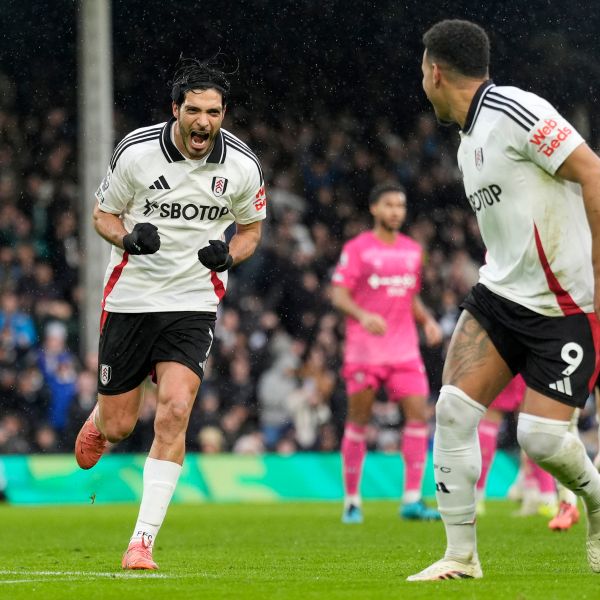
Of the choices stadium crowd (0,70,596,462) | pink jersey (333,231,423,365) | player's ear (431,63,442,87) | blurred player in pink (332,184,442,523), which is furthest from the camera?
stadium crowd (0,70,596,462)

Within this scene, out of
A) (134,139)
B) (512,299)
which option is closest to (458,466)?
(512,299)

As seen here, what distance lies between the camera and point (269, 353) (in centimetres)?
1800

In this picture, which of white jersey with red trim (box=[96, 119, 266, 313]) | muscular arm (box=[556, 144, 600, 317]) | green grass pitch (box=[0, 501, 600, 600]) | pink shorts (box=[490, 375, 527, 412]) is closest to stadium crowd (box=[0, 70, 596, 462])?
green grass pitch (box=[0, 501, 600, 600])

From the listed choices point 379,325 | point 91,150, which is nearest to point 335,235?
point 91,150

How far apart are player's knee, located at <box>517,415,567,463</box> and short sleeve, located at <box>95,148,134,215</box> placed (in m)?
2.40

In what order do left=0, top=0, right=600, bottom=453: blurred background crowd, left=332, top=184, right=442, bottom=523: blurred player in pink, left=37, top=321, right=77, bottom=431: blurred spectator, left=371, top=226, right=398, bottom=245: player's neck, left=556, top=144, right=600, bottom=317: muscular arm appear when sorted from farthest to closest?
left=0, top=0, right=600, bottom=453: blurred background crowd < left=37, top=321, right=77, bottom=431: blurred spectator < left=371, top=226, right=398, bottom=245: player's neck < left=332, top=184, right=442, bottom=523: blurred player in pink < left=556, top=144, right=600, bottom=317: muscular arm

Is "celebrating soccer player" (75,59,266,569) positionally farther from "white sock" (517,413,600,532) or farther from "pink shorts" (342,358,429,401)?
"pink shorts" (342,358,429,401)

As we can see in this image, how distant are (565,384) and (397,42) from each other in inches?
520

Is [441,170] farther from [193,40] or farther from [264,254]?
[193,40]

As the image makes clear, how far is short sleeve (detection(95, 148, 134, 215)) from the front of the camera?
694 cm

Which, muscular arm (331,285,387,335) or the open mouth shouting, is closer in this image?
the open mouth shouting

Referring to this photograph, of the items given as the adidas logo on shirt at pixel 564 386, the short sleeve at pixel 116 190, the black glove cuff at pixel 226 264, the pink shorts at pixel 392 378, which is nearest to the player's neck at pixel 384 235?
the pink shorts at pixel 392 378

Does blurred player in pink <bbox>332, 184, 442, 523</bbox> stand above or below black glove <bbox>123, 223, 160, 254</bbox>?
below

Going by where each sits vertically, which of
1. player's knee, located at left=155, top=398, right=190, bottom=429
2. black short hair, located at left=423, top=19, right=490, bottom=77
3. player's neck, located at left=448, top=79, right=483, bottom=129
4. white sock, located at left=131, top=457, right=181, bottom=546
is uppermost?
black short hair, located at left=423, top=19, right=490, bottom=77
